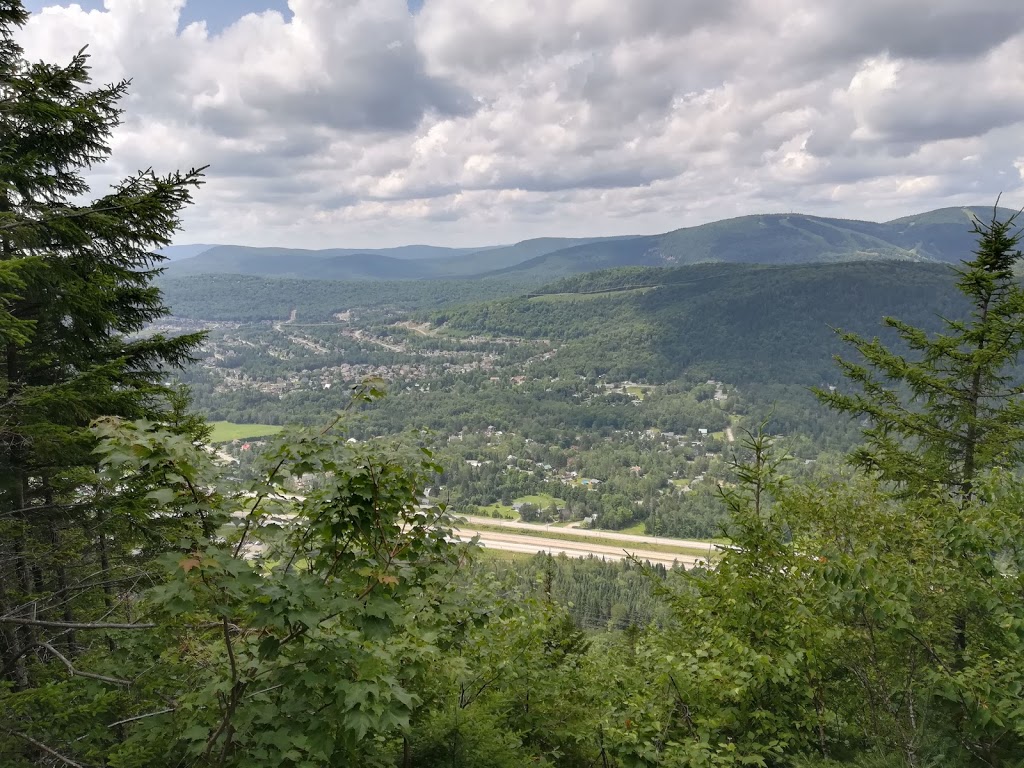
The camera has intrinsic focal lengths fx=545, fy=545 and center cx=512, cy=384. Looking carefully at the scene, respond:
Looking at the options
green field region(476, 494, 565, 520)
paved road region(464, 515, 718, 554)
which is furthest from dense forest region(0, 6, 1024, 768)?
green field region(476, 494, 565, 520)

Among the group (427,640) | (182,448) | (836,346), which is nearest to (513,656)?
(427,640)

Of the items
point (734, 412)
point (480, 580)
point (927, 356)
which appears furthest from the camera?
point (734, 412)

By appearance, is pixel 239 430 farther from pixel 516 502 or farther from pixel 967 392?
pixel 967 392

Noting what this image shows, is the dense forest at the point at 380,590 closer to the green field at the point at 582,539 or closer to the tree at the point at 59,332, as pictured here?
the tree at the point at 59,332

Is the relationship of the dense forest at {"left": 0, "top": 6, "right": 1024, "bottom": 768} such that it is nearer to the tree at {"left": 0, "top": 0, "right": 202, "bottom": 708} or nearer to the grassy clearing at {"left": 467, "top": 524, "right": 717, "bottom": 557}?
the tree at {"left": 0, "top": 0, "right": 202, "bottom": 708}

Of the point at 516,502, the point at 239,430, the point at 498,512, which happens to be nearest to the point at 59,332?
the point at 498,512

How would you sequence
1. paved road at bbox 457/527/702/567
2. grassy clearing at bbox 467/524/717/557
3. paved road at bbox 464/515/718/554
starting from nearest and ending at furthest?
paved road at bbox 457/527/702/567 < grassy clearing at bbox 467/524/717/557 < paved road at bbox 464/515/718/554

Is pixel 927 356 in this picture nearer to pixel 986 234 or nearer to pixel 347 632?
pixel 986 234
